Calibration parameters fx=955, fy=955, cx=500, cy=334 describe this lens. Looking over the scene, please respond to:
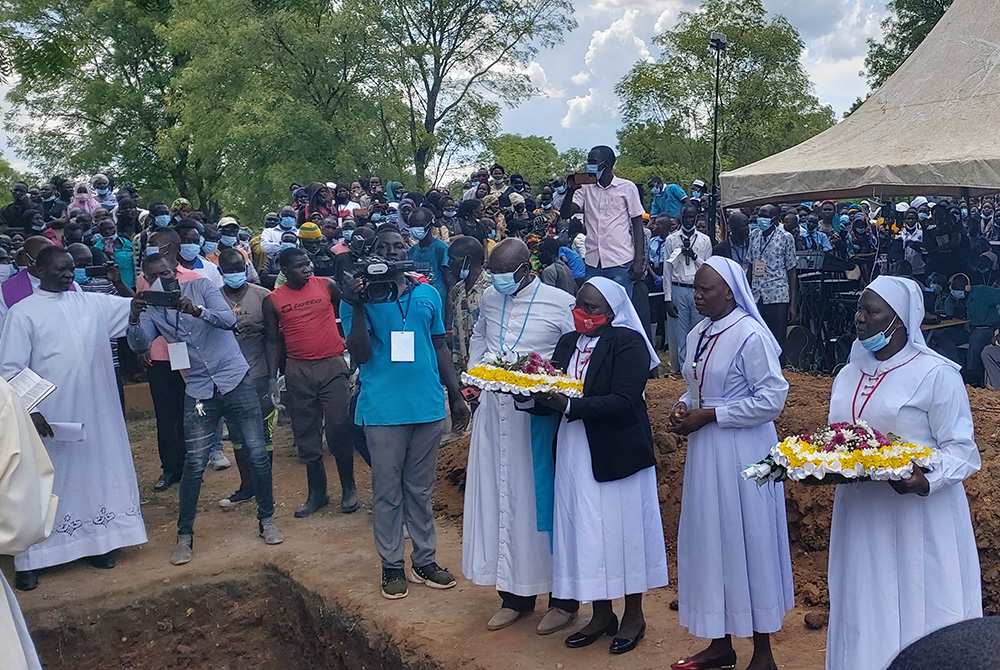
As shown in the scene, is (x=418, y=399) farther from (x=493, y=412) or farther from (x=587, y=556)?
(x=587, y=556)

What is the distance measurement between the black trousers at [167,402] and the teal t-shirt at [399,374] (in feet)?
10.5

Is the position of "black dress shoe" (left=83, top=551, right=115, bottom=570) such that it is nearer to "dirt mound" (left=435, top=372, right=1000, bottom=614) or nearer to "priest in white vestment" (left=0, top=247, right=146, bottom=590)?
"priest in white vestment" (left=0, top=247, right=146, bottom=590)

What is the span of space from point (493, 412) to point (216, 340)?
111 inches

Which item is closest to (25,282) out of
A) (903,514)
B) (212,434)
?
(212,434)

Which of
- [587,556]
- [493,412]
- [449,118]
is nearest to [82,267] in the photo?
[493,412]

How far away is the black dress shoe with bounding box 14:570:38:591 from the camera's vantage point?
7319 mm

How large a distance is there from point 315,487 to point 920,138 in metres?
6.41

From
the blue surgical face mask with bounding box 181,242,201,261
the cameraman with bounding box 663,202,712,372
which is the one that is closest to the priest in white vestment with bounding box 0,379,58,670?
the blue surgical face mask with bounding box 181,242,201,261

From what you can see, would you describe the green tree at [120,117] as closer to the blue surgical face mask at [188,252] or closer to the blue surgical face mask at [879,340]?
the blue surgical face mask at [188,252]

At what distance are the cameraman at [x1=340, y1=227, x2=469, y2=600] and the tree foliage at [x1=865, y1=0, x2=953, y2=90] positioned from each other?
33216 millimetres

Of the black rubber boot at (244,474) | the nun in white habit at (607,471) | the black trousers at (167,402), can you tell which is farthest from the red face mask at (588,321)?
the black trousers at (167,402)

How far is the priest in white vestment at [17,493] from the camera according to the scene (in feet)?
10.5

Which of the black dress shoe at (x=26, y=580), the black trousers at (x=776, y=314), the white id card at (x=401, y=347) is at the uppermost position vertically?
the white id card at (x=401, y=347)

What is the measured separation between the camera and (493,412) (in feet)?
19.5
